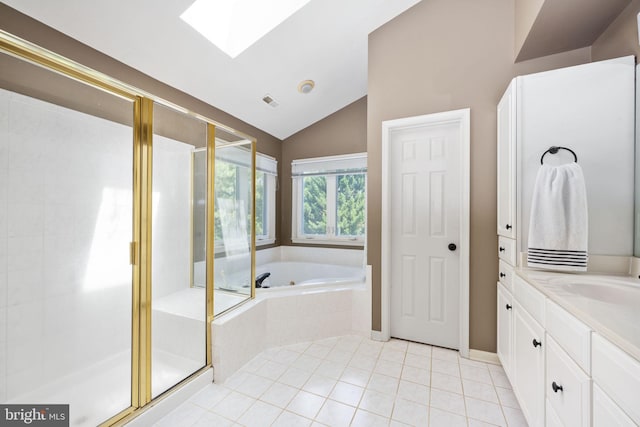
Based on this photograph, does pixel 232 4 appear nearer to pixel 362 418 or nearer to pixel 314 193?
pixel 314 193

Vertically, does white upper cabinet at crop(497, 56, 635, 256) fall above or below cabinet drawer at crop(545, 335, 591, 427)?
above

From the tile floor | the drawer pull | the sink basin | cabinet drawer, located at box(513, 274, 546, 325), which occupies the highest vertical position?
the sink basin

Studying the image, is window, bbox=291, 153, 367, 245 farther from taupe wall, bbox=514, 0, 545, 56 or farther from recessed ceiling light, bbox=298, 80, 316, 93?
taupe wall, bbox=514, 0, 545, 56

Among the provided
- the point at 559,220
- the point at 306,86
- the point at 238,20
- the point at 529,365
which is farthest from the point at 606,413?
the point at 306,86

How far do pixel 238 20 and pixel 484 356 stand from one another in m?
3.27

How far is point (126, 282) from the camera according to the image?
178cm

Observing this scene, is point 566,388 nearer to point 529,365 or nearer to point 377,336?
point 529,365

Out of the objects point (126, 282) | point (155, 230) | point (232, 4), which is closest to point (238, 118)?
point (232, 4)

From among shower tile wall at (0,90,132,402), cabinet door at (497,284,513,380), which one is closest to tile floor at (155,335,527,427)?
cabinet door at (497,284,513,380)

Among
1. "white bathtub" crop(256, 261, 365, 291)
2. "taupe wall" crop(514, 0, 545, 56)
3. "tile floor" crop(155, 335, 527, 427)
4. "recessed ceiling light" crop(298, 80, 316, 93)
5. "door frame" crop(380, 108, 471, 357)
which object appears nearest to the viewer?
"tile floor" crop(155, 335, 527, 427)

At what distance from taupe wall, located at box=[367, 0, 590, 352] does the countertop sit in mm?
622

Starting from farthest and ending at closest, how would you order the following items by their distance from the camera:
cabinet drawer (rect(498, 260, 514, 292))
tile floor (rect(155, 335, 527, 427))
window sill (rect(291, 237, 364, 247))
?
window sill (rect(291, 237, 364, 247)) → cabinet drawer (rect(498, 260, 514, 292)) → tile floor (rect(155, 335, 527, 427))

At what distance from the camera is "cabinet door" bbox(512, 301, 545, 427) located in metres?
1.16

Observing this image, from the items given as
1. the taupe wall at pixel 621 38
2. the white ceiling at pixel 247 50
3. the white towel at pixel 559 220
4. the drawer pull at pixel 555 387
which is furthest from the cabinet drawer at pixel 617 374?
the white ceiling at pixel 247 50
